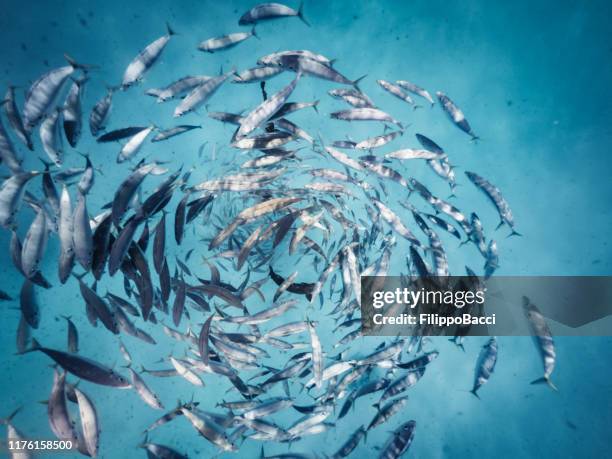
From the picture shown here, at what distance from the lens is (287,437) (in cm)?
317

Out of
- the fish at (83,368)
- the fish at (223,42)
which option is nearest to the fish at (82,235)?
the fish at (83,368)

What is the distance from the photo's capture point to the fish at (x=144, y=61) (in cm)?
271

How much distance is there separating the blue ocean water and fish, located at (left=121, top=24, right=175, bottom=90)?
4.09 feet

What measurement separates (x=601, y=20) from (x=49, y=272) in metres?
7.58

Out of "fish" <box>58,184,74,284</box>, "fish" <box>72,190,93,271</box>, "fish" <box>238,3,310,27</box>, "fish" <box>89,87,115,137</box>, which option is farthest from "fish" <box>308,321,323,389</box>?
"fish" <box>238,3,310,27</box>

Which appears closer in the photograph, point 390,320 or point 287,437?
point 287,437

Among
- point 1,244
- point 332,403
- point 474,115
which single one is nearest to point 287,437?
point 332,403

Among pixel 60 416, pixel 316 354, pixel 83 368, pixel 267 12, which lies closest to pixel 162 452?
pixel 60 416

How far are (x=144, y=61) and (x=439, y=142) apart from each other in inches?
148

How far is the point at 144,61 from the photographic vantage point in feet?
9.02

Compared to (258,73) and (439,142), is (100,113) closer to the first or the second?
(258,73)

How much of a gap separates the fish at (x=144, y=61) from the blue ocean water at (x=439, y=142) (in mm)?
1247

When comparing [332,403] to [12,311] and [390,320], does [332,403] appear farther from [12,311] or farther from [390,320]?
[12,311]

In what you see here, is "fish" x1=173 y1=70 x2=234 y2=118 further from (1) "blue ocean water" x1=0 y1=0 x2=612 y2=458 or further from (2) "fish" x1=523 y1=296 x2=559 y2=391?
(2) "fish" x1=523 y1=296 x2=559 y2=391
